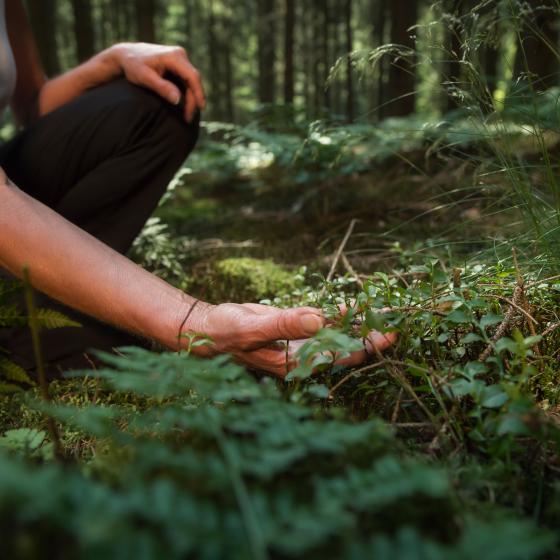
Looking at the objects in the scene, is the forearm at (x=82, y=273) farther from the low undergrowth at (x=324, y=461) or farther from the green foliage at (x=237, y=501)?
the green foliage at (x=237, y=501)

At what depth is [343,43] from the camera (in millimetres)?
19375

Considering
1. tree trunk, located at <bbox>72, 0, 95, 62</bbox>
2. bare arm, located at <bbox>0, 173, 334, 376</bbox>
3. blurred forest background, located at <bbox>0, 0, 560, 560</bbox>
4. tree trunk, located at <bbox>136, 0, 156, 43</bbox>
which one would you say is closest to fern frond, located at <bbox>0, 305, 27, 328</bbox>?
blurred forest background, located at <bbox>0, 0, 560, 560</bbox>

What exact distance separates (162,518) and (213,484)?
11 cm

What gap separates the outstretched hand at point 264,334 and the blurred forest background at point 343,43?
769 mm

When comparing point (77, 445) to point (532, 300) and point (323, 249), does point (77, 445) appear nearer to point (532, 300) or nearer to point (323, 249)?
point (532, 300)

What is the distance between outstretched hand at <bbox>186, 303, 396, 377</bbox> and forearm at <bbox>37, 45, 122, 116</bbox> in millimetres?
1660

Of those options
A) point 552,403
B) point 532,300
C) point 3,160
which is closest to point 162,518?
point 552,403

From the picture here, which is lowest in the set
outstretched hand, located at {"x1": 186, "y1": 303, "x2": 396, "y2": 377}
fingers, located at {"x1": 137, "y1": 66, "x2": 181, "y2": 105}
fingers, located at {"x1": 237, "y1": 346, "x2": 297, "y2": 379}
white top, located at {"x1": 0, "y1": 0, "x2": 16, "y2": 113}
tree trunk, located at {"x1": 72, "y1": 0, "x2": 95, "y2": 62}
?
fingers, located at {"x1": 237, "y1": 346, "x2": 297, "y2": 379}

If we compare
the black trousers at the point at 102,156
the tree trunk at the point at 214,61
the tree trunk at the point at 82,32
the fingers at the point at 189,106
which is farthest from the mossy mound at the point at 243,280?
the tree trunk at the point at 214,61

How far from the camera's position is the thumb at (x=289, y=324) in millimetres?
1361

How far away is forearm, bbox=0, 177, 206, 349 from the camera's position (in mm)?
1565

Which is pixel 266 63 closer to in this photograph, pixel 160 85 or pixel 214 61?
pixel 214 61

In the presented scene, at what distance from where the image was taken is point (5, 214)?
157 cm

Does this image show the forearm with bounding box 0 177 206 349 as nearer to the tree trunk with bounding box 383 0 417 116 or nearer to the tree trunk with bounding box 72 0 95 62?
the tree trunk with bounding box 383 0 417 116
